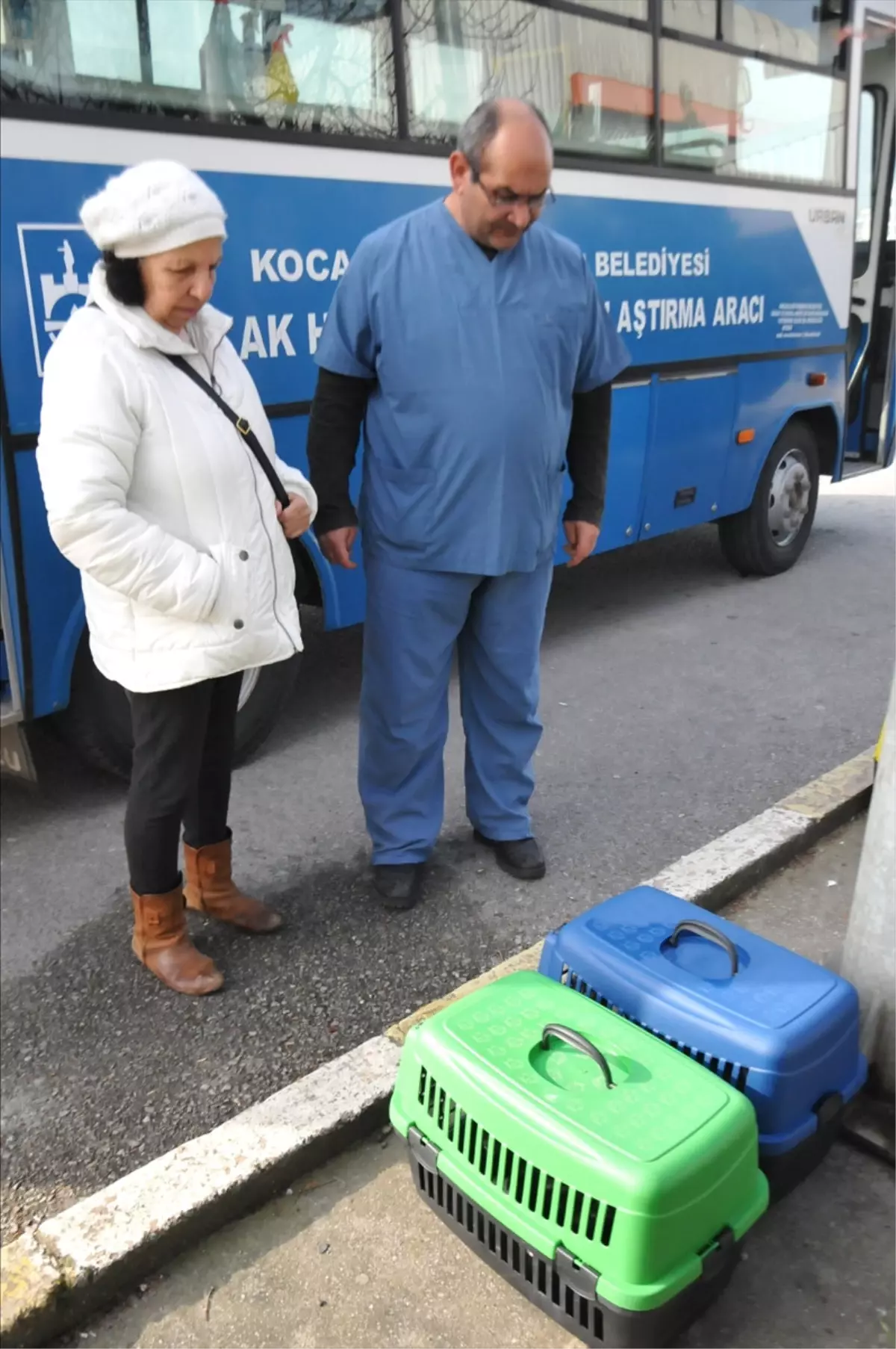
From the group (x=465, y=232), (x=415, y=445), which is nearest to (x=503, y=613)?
(x=415, y=445)

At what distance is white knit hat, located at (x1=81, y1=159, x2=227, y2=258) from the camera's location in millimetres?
1966

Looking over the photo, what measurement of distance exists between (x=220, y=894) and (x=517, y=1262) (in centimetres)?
138

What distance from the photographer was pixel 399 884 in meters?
2.96

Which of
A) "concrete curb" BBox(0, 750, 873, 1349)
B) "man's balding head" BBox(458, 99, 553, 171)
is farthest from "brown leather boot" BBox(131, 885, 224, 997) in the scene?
"man's balding head" BBox(458, 99, 553, 171)

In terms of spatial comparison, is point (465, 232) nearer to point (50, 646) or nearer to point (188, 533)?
point (188, 533)

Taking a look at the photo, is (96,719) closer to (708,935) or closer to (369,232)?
(369,232)

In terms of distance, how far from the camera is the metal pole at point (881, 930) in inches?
81.7

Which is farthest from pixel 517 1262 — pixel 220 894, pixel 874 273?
pixel 874 273

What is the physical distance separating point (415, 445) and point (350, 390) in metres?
0.23

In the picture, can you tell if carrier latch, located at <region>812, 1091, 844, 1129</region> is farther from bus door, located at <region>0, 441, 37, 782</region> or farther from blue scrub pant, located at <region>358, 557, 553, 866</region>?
bus door, located at <region>0, 441, 37, 782</region>

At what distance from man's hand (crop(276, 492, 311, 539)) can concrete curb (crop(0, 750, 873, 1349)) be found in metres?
1.10

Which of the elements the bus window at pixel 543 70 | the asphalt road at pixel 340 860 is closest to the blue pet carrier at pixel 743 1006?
the asphalt road at pixel 340 860

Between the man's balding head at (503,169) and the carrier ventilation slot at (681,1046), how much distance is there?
1615mm

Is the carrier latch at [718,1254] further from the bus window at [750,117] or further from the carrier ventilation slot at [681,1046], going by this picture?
the bus window at [750,117]
